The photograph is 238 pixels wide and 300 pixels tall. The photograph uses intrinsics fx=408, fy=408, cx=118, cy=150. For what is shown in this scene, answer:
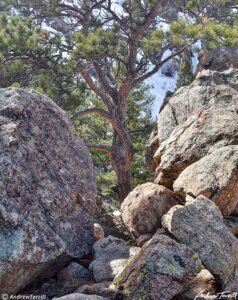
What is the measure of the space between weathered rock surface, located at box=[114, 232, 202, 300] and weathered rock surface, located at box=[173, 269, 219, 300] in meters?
0.08

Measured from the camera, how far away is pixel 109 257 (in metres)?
4.00

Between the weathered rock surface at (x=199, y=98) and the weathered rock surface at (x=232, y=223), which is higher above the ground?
the weathered rock surface at (x=199, y=98)

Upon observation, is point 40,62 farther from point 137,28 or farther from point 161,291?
point 161,291

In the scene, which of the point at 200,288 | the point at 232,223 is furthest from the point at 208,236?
the point at 232,223

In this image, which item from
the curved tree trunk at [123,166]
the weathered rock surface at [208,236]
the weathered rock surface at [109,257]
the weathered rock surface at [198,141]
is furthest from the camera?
the curved tree trunk at [123,166]

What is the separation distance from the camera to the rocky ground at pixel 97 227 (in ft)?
10.6

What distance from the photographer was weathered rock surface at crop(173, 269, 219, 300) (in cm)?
318

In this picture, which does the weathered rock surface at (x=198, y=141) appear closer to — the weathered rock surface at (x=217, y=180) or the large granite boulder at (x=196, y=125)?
the large granite boulder at (x=196, y=125)

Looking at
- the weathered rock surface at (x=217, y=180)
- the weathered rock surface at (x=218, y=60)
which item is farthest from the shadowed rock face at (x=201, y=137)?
the weathered rock surface at (x=218, y=60)

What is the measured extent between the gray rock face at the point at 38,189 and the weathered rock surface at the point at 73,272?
0.36 feet

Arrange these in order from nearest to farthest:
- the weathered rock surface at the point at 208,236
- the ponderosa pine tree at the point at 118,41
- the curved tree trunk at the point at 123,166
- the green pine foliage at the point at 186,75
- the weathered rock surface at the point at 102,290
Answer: the weathered rock surface at the point at 102,290 → the weathered rock surface at the point at 208,236 → the ponderosa pine tree at the point at 118,41 → the curved tree trunk at the point at 123,166 → the green pine foliage at the point at 186,75

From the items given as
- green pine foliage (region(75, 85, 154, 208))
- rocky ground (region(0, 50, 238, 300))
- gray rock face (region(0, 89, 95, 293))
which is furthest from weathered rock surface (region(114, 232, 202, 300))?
green pine foliage (region(75, 85, 154, 208))

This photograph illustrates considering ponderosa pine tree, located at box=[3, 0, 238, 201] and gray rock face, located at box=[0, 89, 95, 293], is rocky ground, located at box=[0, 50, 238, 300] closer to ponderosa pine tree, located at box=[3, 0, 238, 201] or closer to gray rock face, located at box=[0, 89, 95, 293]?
gray rock face, located at box=[0, 89, 95, 293]

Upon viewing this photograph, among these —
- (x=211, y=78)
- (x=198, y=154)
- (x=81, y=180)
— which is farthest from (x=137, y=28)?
(x=81, y=180)
